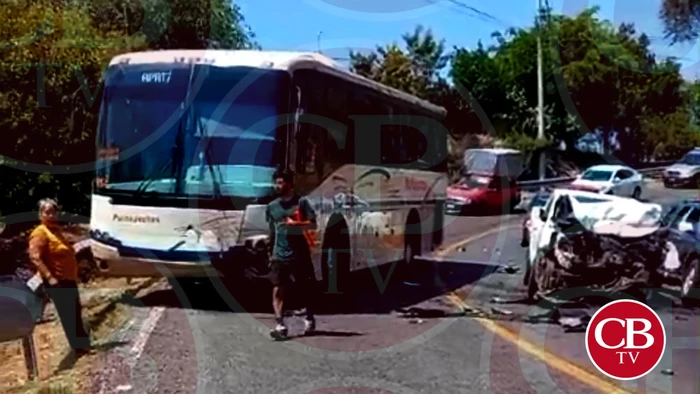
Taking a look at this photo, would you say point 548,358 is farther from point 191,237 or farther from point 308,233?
point 191,237

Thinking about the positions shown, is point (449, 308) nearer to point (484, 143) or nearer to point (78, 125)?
point (484, 143)

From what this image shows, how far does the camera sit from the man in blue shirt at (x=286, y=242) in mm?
3955

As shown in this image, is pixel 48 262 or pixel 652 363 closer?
pixel 652 363

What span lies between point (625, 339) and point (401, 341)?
32.6 inches

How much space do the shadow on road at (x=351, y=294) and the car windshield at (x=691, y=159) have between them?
30.6 inches

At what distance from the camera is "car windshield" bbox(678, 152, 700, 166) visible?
145 inches

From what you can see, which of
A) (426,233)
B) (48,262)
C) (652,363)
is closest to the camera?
(652,363)

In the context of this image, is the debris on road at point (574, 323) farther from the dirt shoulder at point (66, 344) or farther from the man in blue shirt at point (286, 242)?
the dirt shoulder at point (66, 344)

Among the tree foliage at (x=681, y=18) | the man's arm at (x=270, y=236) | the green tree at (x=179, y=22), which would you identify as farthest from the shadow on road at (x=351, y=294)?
the tree foliage at (x=681, y=18)

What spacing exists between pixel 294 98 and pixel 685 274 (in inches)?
62.3

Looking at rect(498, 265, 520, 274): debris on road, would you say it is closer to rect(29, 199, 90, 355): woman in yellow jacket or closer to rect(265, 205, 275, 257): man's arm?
rect(265, 205, 275, 257): man's arm

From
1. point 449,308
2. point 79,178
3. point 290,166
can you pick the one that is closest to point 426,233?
point 449,308

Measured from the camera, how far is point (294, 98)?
4.03 m

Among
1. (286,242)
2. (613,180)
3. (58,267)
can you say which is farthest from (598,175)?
(58,267)
